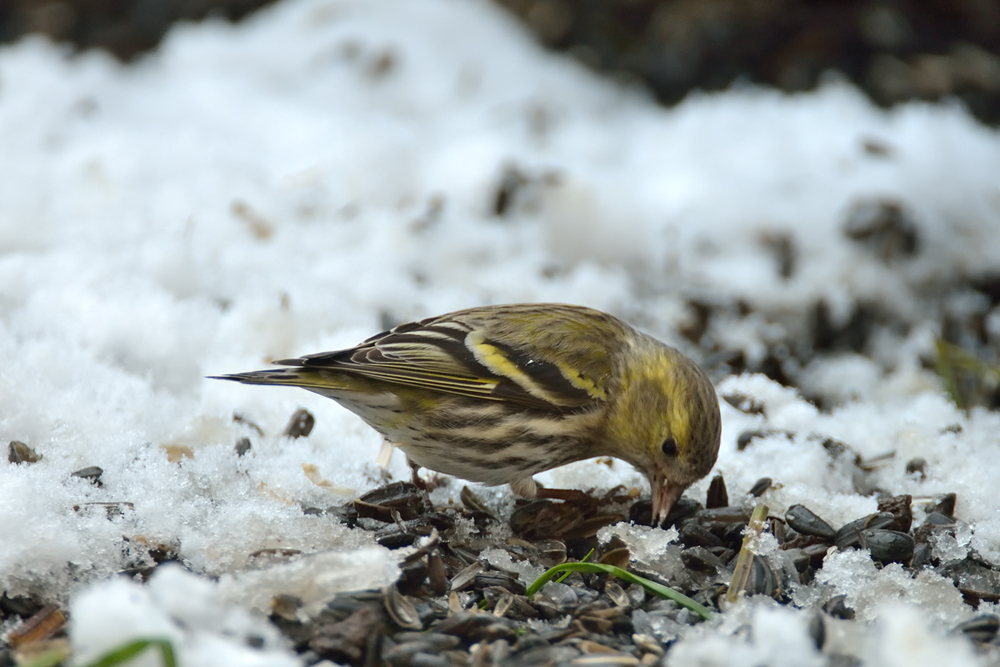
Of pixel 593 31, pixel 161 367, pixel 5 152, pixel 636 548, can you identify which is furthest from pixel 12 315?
pixel 593 31

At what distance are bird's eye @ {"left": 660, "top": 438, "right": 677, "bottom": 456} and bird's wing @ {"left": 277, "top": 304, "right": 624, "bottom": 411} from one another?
9.0 inches

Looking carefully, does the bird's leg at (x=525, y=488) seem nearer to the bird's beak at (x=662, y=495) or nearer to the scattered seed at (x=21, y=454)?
the bird's beak at (x=662, y=495)

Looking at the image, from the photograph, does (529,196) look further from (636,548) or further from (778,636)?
(778,636)

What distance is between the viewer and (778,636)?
1.58m

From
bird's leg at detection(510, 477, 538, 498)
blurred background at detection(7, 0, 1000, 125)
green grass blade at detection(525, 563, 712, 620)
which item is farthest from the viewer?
blurred background at detection(7, 0, 1000, 125)

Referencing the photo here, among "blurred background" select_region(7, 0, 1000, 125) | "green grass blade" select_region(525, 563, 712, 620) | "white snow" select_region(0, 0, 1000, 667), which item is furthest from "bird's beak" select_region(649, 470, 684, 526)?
"blurred background" select_region(7, 0, 1000, 125)

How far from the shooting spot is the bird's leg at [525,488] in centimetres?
269

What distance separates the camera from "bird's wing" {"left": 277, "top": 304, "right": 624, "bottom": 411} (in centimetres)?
259

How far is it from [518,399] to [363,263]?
1509 mm

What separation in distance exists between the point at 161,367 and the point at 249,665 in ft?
6.09

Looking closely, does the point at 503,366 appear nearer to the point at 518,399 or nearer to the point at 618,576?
the point at 518,399

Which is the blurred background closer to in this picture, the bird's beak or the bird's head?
the bird's head

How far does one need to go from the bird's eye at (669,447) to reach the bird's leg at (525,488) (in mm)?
373

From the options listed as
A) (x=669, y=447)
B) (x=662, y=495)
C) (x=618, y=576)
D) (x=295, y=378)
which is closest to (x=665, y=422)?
(x=669, y=447)
